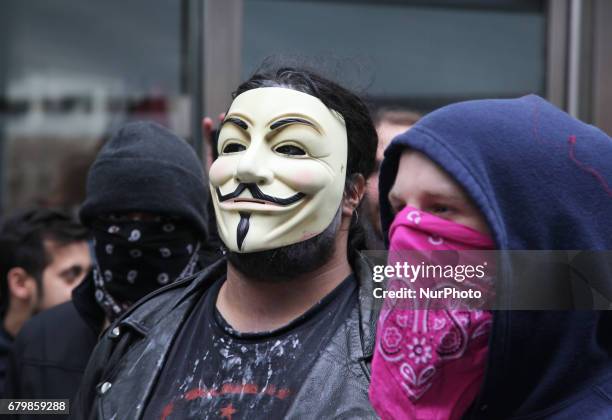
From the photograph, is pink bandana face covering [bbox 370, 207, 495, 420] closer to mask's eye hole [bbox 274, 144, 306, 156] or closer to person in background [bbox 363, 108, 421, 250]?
mask's eye hole [bbox 274, 144, 306, 156]

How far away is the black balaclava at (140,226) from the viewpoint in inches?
104

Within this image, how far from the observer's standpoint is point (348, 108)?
220 centimetres

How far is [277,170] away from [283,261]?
0.21m

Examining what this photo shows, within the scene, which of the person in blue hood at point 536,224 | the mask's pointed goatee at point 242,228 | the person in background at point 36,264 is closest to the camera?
the person in blue hood at point 536,224

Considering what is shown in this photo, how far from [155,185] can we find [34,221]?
1.00 metres

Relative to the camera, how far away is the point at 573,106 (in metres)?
4.34

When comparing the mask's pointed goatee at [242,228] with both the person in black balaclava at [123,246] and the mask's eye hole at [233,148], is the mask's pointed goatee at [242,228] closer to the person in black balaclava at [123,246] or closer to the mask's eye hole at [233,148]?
the mask's eye hole at [233,148]

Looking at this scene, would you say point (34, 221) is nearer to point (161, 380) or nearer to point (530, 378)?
point (161, 380)

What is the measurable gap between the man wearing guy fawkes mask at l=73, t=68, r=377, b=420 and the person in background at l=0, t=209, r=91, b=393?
1.19 meters

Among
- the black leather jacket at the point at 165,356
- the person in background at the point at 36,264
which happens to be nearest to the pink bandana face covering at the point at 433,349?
the black leather jacket at the point at 165,356

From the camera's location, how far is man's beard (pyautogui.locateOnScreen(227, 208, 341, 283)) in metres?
2.08

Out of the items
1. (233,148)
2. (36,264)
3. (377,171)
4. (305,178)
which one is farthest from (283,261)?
(36,264)

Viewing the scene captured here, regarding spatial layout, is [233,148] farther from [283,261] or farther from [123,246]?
[123,246]

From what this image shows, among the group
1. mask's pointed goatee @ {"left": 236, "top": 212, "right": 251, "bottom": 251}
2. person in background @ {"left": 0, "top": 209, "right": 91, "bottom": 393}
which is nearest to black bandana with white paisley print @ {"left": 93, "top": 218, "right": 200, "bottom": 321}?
mask's pointed goatee @ {"left": 236, "top": 212, "right": 251, "bottom": 251}
